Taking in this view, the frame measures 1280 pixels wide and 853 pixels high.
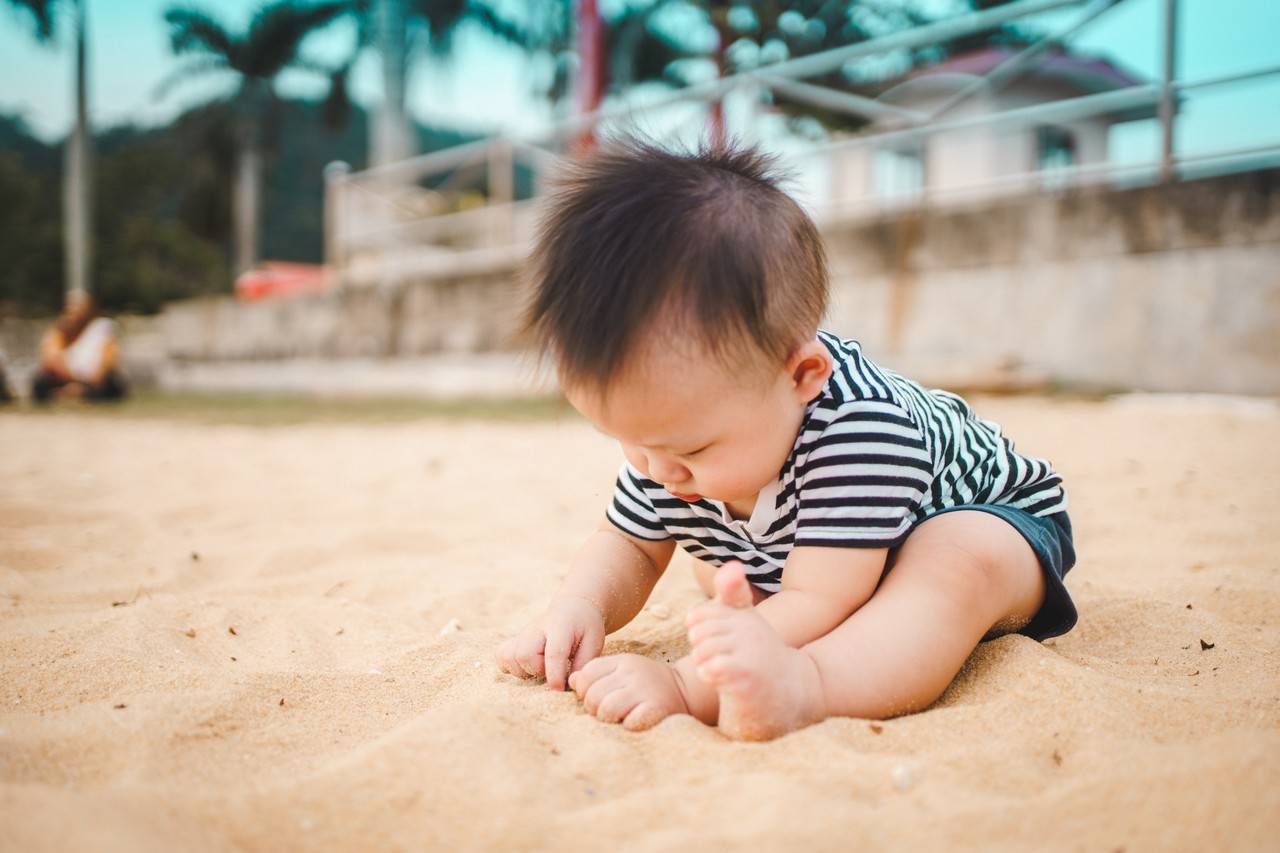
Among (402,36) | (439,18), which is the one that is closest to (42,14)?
(402,36)

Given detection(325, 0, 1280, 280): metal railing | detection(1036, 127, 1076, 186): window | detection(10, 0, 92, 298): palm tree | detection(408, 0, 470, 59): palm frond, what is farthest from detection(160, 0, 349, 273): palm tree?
detection(1036, 127, 1076, 186): window

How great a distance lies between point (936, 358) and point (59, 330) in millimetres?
7664

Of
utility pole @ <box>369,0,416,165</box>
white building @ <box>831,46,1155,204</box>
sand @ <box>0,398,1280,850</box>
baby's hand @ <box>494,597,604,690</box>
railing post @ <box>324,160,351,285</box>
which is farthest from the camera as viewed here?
utility pole @ <box>369,0,416,165</box>

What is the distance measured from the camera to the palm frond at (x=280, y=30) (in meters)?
16.2

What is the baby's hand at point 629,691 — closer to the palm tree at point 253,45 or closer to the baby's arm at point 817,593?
the baby's arm at point 817,593

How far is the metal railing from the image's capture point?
14.7ft

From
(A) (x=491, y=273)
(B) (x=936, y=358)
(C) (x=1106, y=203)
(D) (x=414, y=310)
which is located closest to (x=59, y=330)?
(D) (x=414, y=310)

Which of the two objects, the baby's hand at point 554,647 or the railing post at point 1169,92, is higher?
the railing post at point 1169,92

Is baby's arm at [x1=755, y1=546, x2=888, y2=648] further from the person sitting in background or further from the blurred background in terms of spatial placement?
the person sitting in background

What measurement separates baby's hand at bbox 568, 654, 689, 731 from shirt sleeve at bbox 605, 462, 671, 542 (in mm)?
323

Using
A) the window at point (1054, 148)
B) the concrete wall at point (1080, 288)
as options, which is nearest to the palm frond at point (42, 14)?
the concrete wall at point (1080, 288)

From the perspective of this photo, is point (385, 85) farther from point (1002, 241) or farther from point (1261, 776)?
point (1261, 776)

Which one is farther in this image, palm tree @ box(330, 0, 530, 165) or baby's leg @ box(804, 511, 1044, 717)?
palm tree @ box(330, 0, 530, 165)

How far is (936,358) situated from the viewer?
5098 mm
